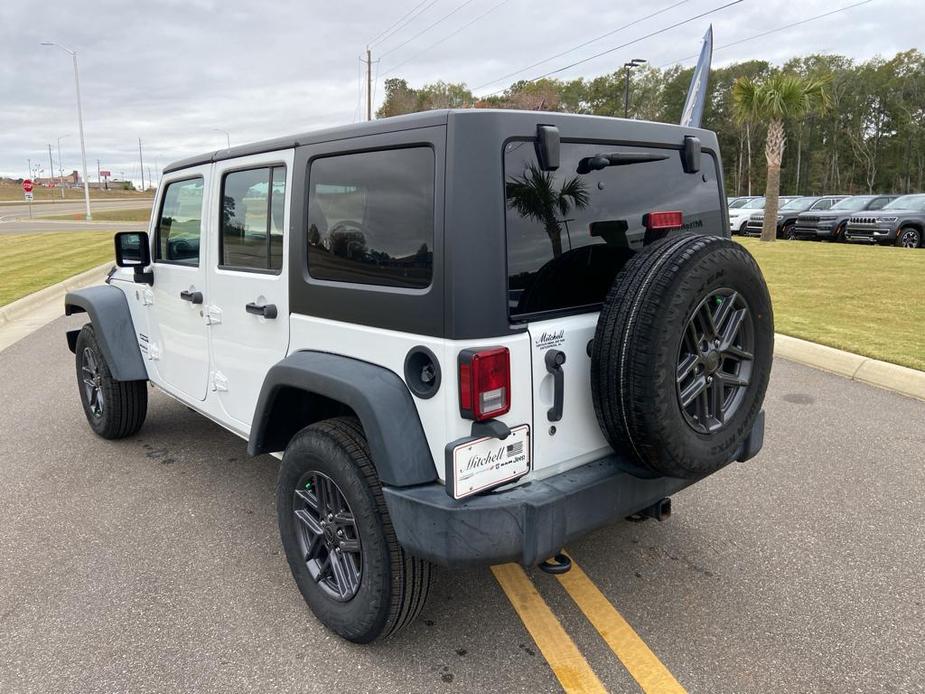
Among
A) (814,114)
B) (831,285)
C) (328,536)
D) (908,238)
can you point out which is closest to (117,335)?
(328,536)

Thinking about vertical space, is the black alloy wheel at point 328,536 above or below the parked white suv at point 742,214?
below

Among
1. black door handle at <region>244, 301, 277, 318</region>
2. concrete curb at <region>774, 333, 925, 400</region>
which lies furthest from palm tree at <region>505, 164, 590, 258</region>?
concrete curb at <region>774, 333, 925, 400</region>

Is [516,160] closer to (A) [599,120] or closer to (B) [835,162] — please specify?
(A) [599,120]

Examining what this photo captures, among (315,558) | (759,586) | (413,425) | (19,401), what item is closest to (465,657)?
(315,558)

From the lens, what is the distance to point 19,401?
5883 mm

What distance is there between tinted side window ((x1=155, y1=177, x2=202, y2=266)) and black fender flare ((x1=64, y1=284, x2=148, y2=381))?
670mm

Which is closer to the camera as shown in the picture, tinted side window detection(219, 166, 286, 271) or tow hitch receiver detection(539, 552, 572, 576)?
tow hitch receiver detection(539, 552, 572, 576)

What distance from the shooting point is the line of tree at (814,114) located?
64.7 metres

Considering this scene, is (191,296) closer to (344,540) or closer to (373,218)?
(373,218)

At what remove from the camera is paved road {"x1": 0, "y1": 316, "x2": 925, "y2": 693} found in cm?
250

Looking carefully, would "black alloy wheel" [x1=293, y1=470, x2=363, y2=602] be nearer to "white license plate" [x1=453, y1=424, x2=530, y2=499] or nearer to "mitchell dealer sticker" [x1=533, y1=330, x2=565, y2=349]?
"white license plate" [x1=453, y1=424, x2=530, y2=499]

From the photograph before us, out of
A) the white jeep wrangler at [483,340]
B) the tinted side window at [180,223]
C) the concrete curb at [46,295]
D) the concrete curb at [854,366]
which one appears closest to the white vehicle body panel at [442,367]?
the white jeep wrangler at [483,340]

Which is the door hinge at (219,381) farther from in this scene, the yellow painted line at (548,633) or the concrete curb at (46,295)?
the concrete curb at (46,295)

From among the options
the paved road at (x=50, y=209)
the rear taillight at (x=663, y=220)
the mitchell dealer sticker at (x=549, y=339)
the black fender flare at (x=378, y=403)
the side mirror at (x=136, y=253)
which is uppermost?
the paved road at (x=50, y=209)
